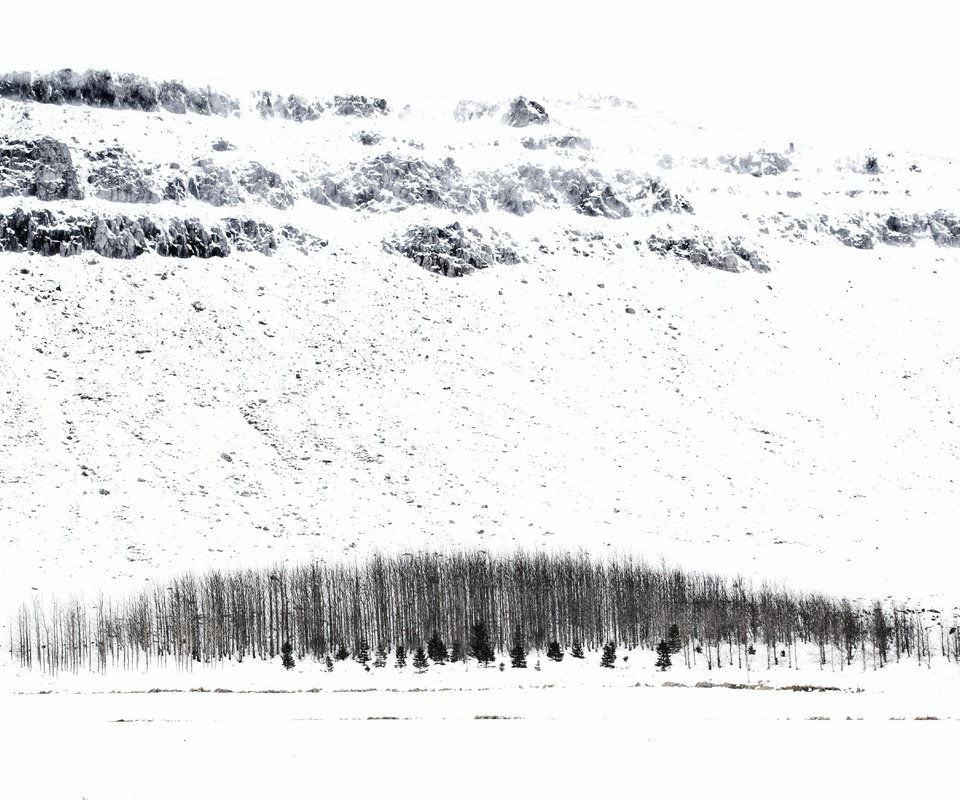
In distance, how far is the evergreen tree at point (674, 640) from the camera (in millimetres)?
57281

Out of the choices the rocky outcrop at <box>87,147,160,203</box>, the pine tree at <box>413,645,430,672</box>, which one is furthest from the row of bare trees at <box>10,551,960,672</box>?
the rocky outcrop at <box>87,147,160,203</box>

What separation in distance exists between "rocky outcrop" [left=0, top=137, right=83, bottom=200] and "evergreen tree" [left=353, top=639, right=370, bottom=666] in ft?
252

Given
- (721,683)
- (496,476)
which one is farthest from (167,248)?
(721,683)

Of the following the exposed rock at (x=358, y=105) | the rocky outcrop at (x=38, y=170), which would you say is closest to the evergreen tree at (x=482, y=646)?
the rocky outcrop at (x=38, y=170)

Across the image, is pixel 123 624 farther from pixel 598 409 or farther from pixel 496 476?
pixel 598 409

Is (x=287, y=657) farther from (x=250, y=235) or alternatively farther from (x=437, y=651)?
(x=250, y=235)

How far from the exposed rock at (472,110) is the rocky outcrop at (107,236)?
5715 cm

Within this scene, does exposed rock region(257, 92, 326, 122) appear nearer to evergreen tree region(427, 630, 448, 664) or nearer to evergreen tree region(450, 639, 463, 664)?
evergreen tree region(450, 639, 463, 664)

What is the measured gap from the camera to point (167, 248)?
109 metres

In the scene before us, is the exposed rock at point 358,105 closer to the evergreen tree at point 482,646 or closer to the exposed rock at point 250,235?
the exposed rock at point 250,235

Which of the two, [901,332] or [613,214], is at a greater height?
[613,214]

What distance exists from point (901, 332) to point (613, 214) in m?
41.6

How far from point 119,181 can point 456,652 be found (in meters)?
81.4

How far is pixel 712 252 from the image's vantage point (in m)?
126
